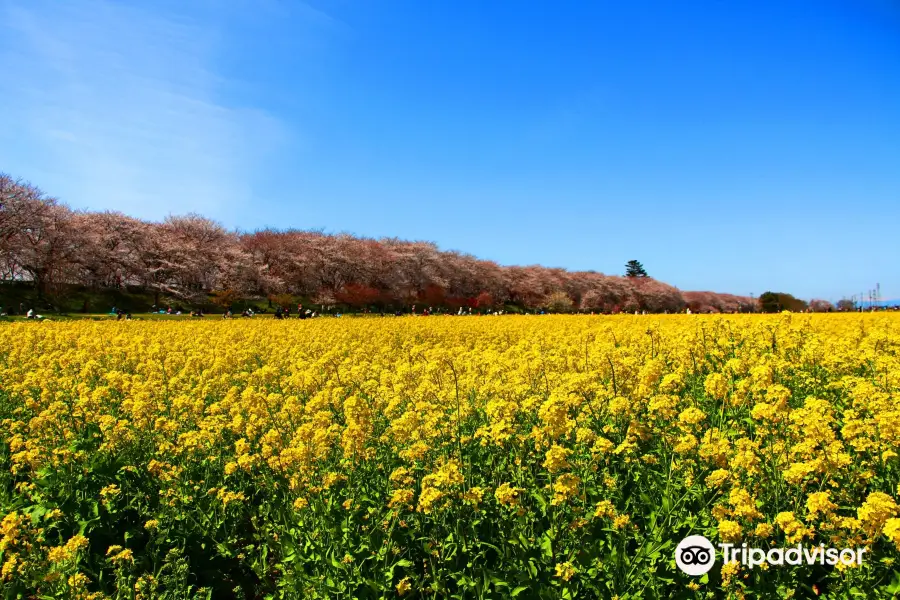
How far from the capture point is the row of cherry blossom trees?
159 feet

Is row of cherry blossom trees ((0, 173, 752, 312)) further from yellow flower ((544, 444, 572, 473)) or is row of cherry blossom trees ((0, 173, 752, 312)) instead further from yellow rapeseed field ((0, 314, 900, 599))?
yellow flower ((544, 444, 572, 473))

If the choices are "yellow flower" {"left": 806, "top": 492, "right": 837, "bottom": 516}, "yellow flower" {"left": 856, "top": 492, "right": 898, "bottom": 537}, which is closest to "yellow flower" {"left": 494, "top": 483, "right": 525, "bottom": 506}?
"yellow flower" {"left": 806, "top": 492, "right": 837, "bottom": 516}

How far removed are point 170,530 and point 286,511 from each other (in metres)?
1.13

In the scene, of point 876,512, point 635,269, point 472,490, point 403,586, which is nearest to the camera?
point 876,512

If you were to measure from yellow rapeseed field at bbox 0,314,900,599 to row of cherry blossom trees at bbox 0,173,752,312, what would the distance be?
48.9 meters

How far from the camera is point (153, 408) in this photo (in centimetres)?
671

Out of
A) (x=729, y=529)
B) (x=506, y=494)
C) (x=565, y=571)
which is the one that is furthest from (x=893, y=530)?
(x=506, y=494)

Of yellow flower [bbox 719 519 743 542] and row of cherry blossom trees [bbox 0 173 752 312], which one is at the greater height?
row of cherry blossom trees [bbox 0 173 752 312]

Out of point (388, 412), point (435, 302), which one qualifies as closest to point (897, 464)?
point (388, 412)

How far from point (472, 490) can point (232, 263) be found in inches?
2442

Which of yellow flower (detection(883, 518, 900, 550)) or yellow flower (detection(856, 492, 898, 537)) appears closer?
yellow flower (detection(883, 518, 900, 550))

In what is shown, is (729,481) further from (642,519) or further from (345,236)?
(345,236)

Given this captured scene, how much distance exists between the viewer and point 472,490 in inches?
159

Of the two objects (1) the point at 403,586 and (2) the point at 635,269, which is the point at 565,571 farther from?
(2) the point at 635,269
